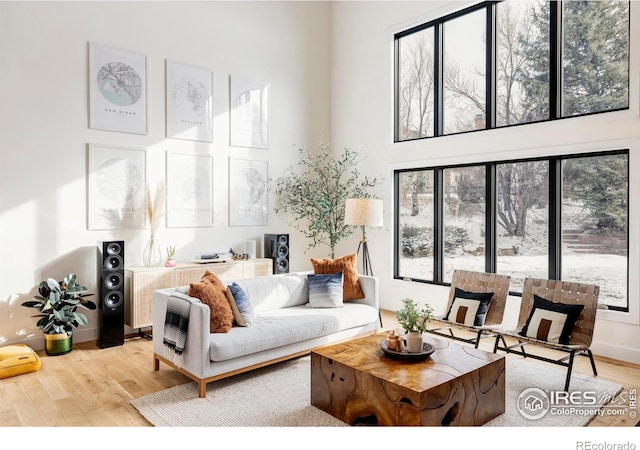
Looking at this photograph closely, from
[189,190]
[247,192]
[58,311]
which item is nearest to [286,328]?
[58,311]

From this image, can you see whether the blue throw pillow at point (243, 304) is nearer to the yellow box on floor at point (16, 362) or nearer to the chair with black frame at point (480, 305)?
the chair with black frame at point (480, 305)

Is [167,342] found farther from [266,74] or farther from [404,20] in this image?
[404,20]

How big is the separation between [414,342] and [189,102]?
3.97 m

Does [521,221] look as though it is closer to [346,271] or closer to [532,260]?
[532,260]

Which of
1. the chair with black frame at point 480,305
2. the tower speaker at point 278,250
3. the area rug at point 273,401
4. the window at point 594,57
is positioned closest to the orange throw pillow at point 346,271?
the chair with black frame at point 480,305

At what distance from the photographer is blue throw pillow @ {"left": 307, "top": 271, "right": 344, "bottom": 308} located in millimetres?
4508

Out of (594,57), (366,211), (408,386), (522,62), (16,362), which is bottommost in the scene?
(16,362)

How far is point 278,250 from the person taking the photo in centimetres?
593

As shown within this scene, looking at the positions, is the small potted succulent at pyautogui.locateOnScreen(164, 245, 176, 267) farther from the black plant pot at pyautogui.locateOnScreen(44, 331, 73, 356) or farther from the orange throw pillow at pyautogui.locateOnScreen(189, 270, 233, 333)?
the orange throw pillow at pyautogui.locateOnScreen(189, 270, 233, 333)

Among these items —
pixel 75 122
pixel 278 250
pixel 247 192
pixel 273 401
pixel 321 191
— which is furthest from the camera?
pixel 321 191

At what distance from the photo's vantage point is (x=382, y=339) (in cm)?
344

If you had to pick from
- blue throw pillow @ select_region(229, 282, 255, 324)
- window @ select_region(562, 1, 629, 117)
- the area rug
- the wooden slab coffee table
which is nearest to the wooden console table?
blue throw pillow @ select_region(229, 282, 255, 324)

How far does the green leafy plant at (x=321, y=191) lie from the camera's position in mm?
6359
